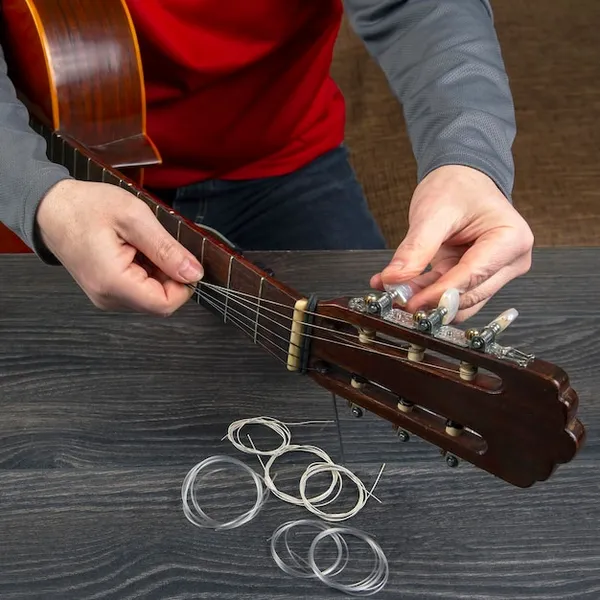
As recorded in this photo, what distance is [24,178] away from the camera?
0.74 metres

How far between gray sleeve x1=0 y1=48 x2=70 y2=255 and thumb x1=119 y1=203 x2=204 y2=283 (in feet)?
0.37

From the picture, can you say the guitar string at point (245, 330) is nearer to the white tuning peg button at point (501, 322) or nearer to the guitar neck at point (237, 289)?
the guitar neck at point (237, 289)

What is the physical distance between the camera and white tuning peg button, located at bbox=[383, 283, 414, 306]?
0.56 meters

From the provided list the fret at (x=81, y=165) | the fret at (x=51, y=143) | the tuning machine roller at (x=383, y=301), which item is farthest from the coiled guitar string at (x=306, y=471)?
the fret at (x=51, y=143)

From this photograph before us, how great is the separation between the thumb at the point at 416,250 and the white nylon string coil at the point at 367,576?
21 cm

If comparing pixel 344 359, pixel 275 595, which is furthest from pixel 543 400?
pixel 275 595

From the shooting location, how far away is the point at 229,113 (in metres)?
1.04

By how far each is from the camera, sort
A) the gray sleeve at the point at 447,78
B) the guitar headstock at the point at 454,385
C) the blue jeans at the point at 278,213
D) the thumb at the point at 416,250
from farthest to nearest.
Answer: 1. the blue jeans at the point at 278,213
2. the gray sleeve at the point at 447,78
3. the thumb at the point at 416,250
4. the guitar headstock at the point at 454,385

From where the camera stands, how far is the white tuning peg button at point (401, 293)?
56 centimetres

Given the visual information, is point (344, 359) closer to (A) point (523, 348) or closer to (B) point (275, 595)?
(B) point (275, 595)

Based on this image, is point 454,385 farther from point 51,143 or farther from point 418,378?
point 51,143

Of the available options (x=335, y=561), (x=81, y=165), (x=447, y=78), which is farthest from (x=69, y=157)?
(x=335, y=561)

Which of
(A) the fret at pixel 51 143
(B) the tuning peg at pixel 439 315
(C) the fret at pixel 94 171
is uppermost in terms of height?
(B) the tuning peg at pixel 439 315

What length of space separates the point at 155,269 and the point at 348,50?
91cm
